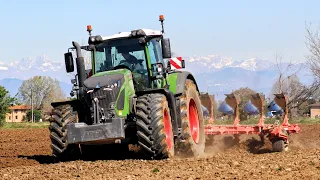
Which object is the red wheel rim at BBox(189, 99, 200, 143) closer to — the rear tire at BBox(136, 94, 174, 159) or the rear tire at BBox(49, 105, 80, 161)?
the rear tire at BBox(136, 94, 174, 159)

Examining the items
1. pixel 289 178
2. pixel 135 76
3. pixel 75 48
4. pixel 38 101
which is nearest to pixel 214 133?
pixel 135 76

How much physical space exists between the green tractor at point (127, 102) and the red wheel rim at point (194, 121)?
18.2 inches

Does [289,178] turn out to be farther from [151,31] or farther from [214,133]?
[214,133]

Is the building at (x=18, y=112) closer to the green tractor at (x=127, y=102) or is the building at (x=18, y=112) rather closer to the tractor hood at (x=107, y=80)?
the green tractor at (x=127, y=102)

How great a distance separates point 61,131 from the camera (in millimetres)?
11523

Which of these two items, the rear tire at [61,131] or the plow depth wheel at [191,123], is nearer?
the rear tire at [61,131]

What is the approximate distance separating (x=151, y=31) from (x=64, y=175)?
13.8 feet

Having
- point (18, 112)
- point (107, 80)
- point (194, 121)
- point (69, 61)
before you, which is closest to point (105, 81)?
point (107, 80)

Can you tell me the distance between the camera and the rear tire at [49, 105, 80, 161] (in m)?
11.5

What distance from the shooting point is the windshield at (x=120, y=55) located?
40.1 ft

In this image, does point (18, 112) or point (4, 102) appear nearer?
point (4, 102)

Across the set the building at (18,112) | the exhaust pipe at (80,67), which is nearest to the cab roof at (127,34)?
the exhaust pipe at (80,67)

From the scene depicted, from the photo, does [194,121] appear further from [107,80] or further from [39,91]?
[39,91]

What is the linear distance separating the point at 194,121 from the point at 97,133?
3.54 metres
